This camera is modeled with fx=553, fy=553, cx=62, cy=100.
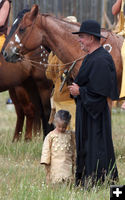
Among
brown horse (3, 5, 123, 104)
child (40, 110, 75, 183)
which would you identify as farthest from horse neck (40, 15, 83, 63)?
child (40, 110, 75, 183)

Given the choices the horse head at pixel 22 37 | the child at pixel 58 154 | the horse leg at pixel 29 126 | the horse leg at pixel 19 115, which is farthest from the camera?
the horse leg at pixel 19 115

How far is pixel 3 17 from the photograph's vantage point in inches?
355

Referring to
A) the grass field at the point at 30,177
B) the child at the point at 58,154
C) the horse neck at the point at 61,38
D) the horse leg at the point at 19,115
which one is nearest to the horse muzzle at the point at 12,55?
the horse neck at the point at 61,38

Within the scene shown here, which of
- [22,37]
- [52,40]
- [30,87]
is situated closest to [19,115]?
[30,87]

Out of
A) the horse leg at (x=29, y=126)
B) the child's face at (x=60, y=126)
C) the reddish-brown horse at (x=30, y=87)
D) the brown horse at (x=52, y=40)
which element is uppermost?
the brown horse at (x=52, y=40)

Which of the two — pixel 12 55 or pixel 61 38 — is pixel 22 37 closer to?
pixel 12 55

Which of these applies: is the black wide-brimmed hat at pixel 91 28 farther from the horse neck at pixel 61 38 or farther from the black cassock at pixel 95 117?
the horse neck at pixel 61 38

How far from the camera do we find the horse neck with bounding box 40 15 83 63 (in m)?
7.12

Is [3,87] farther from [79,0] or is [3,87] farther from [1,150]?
[79,0]

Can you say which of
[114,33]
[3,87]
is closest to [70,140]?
[114,33]

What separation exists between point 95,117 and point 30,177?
1.41m

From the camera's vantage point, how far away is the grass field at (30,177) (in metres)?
5.62

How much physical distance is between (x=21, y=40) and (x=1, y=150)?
1911 millimetres

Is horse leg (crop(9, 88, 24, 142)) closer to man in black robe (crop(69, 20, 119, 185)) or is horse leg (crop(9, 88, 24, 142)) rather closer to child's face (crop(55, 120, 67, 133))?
child's face (crop(55, 120, 67, 133))
